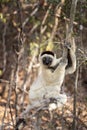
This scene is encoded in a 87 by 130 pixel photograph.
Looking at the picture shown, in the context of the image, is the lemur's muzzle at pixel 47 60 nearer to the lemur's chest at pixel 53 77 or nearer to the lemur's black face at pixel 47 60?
the lemur's black face at pixel 47 60

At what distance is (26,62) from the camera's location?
9781 mm

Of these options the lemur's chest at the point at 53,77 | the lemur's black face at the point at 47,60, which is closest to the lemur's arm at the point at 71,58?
the lemur's chest at the point at 53,77

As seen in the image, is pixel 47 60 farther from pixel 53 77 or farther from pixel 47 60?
pixel 53 77

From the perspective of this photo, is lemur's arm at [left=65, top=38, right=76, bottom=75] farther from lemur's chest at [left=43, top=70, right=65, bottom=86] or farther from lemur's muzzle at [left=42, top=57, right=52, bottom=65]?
lemur's muzzle at [left=42, top=57, right=52, bottom=65]

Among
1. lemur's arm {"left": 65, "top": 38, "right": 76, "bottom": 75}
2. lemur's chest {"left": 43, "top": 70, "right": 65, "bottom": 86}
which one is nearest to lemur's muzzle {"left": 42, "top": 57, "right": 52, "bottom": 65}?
lemur's chest {"left": 43, "top": 70, "right": 65, "bottom": 86}

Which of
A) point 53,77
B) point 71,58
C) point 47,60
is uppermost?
point 71,58

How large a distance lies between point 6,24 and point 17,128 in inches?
213

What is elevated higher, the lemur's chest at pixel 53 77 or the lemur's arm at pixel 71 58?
the lemur's arm at pixel 71 58

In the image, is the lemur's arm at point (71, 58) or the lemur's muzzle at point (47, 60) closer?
the lemur's arm at point (71, 58)

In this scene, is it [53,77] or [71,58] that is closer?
[71,58]

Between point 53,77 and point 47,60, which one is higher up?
point 47,60

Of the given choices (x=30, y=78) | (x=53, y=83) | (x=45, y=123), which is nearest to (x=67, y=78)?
(x=30, y=78)

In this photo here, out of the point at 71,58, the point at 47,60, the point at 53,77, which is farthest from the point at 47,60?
the point at 71,58

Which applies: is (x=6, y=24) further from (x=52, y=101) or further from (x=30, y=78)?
(x=52, y=101)
